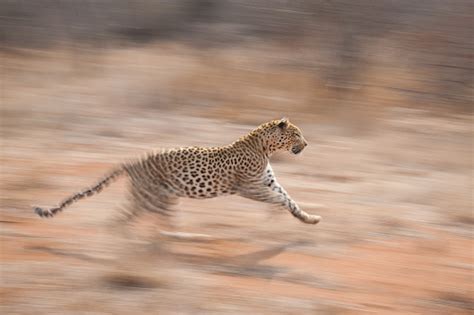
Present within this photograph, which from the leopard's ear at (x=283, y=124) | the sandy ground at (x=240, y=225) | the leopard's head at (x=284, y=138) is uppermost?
the leopard's ear at (x=283, y=124)

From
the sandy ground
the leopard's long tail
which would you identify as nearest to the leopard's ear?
the sandy ground

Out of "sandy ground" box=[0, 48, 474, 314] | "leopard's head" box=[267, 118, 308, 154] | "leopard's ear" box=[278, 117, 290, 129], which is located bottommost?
"sandy ground" box=[0, 48, 474, 314]

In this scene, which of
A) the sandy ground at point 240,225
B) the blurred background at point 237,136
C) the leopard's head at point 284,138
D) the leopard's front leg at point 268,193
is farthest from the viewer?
the leopard's head at point 284,138

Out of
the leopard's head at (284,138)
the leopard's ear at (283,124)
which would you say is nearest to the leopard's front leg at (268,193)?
the leopard's head at (284,138)

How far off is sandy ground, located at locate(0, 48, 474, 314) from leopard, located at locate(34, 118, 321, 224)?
26cm

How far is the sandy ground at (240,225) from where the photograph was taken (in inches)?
240

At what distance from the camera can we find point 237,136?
11320 mm

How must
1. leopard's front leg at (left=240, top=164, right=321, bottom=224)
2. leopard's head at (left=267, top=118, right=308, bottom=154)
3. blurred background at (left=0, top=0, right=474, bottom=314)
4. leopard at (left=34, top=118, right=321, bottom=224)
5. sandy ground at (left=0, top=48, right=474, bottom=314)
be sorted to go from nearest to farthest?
1. sandy ground at (left=0, top=48, right=474, bottom=314)
2. blurred background at (left=0, top=0, right=474, bottom=314)
3. leopard at (left=34, top=118, right=321, bottom=224)
4. leopard's front leg at (left=240, top=164, right=321, bottom=224)
5. leopard's head at (left=267, top=118, right=308, bottom=154)

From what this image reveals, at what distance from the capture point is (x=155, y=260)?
6.62m

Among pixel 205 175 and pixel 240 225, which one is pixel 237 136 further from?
pixel 205 175

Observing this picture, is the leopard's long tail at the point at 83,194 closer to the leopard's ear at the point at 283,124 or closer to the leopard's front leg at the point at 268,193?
the leopard's front leg at the point at 268,193

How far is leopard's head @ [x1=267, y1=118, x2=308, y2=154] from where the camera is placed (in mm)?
7699

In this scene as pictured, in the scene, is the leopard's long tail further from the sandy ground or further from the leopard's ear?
the leopard's ear

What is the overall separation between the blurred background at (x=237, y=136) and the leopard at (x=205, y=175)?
0.31 meters
